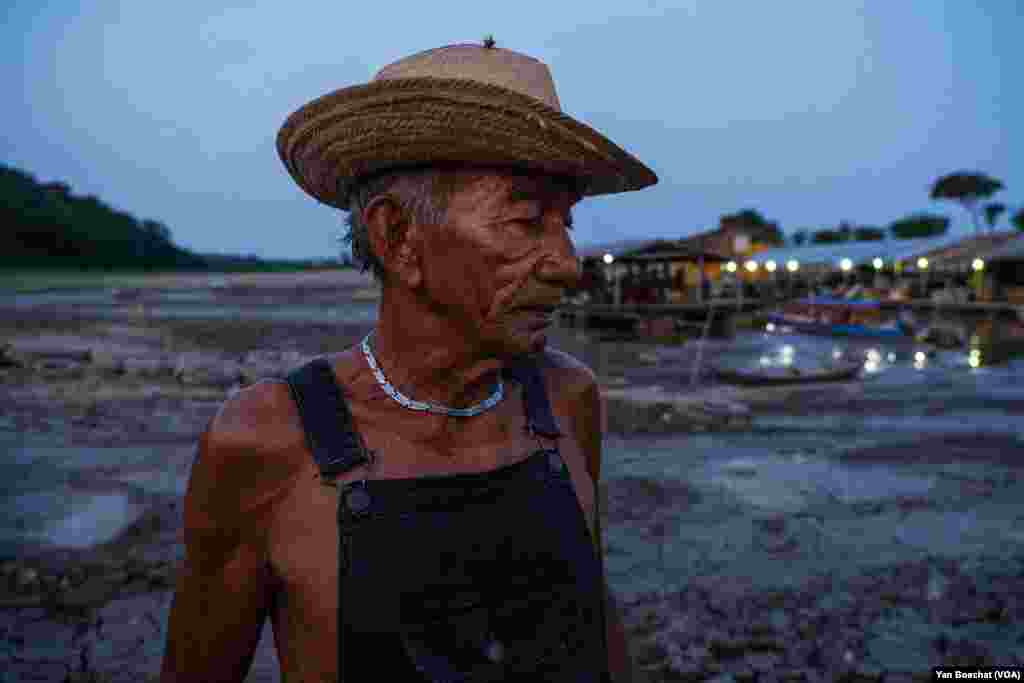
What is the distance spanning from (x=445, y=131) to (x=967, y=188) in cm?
7101

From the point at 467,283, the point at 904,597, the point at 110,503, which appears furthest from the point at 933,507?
the point at 110,503

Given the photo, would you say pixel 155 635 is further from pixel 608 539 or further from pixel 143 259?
pixel 143 259

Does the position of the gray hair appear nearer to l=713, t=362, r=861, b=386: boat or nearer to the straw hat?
the straw hat

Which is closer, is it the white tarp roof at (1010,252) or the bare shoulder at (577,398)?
the bare shoulder at (577,398)

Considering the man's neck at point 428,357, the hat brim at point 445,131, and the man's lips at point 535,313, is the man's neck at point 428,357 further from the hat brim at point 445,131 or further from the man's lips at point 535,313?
the hat brim at point 445,131

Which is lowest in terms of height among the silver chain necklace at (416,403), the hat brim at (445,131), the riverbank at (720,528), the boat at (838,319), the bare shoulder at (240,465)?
the riverbank at (720,528)

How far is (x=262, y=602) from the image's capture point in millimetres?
1410

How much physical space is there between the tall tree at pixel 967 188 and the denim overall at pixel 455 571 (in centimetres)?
7001

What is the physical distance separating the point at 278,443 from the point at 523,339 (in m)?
0.47

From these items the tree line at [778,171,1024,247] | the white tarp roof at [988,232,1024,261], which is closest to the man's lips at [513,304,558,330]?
the white tarp roof at [988,232,1024,261]

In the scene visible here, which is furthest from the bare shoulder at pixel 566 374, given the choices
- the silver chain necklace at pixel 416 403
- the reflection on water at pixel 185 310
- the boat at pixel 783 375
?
the reflection on water at pixel 185 310

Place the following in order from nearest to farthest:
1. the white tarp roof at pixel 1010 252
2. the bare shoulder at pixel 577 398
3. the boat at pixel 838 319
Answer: the bare shoulder at pixel 577 398 → the boat at pixel 838 319 → the white tarp roof at pixel 1010 252

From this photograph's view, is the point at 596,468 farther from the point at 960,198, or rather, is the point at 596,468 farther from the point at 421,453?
the point at 960,198

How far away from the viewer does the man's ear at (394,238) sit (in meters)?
1.45
